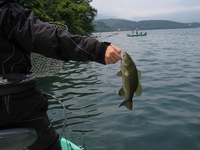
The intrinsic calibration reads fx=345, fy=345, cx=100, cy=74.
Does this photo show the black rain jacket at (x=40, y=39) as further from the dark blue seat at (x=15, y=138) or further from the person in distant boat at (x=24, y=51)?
the dark blue seat at (x=15, y=138)

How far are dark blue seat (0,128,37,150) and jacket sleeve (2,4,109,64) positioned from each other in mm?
677

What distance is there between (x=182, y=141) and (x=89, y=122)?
2526 millimetres

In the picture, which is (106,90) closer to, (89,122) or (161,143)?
(89,122)

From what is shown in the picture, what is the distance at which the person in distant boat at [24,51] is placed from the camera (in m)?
2.81

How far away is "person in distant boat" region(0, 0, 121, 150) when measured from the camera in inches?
111

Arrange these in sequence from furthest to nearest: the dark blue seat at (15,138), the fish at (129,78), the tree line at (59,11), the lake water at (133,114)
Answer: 1. the tree line at (59,11)
2. the lake water at (133,114)
3. the fish at (129,78)
4. the dark blue seat at (15,138)

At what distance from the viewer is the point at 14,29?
283 centimetres

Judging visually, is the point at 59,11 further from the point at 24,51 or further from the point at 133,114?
the point at 24,51

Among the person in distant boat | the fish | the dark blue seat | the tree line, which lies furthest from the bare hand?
the tree line

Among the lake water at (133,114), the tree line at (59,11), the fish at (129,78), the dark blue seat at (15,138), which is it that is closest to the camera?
the dark blue seat at (15,138)

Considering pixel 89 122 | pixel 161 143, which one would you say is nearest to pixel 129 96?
pixel 161 143

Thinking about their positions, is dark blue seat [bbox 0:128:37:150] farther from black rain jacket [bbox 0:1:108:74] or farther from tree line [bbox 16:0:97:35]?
tree line [bbox 16:0:97:35]

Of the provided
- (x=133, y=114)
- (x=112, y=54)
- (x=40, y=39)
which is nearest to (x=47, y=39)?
(x=40, y=39)

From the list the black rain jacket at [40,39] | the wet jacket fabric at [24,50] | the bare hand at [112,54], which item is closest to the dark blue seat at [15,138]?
the wet jacket fabric at [24,50]
